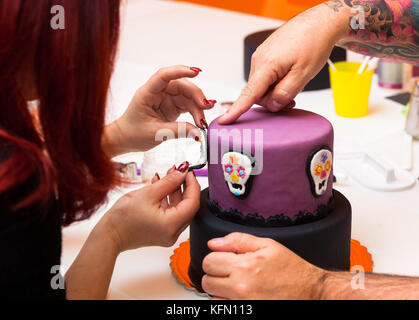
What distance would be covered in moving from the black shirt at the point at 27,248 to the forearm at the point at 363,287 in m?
0.41

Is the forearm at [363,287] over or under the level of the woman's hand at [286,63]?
under

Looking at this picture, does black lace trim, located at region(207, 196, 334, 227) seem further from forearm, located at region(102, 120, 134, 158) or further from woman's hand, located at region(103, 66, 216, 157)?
forearm, located at region(102, 120, 134, 158)

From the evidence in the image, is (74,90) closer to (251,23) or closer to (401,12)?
(401,12)

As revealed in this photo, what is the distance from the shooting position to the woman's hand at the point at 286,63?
1.12m

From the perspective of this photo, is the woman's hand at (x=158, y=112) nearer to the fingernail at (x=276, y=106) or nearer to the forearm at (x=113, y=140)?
the forearm at (x=113, y=140)

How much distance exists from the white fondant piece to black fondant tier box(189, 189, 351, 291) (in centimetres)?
6

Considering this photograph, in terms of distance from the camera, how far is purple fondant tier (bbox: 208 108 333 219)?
1000mm

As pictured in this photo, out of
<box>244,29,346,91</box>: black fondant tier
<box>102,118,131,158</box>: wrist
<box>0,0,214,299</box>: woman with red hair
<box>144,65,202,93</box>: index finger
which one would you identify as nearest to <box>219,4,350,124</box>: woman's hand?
<box>144,65,202,93</box>: index finger

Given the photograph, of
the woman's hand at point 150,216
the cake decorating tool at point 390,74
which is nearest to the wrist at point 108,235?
the woman's hand at point 150,216

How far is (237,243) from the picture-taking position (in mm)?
976

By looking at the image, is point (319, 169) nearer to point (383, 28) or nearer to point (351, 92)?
point (383, 28)

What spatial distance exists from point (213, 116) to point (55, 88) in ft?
3.24

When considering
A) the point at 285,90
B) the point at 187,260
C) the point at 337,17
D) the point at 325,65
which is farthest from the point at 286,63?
the point at 325,65
